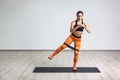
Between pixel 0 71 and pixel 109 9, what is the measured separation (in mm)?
4898

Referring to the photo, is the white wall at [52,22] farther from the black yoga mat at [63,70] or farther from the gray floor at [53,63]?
the black yoga mat at [63,70]

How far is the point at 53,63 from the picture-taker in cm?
704

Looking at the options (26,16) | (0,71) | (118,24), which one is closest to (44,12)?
(26,16)

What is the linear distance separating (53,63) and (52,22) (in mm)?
2651

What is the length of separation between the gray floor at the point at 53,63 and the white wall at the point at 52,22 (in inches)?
14.6

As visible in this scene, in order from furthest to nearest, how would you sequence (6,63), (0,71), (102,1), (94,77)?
(102,1) < (6,63) < (0,71) < (94,77)

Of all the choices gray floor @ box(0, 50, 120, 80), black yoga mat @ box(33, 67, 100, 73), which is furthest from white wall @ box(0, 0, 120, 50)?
black yoga mat @ box(33, 67, 100, 73)

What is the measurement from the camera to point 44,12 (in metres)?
9.30

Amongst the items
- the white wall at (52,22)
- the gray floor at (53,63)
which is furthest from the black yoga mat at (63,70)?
the white wall at (52,22)

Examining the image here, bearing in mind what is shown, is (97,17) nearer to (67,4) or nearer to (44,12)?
(67,4)

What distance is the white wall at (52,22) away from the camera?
9266 millimetres

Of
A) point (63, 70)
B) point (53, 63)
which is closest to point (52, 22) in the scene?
point (53, 63)

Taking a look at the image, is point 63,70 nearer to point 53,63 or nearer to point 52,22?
point 53,63

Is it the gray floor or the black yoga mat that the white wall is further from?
the black yoga mat
